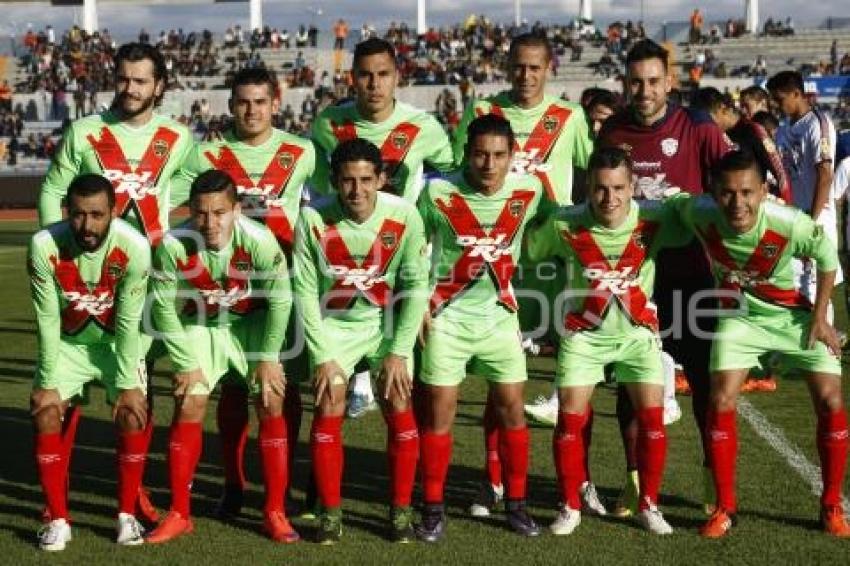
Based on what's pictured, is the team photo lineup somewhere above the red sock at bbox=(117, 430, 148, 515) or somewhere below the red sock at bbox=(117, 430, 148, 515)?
above

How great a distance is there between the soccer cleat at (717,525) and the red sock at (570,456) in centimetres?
57

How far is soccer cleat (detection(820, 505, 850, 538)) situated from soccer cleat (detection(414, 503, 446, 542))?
1.68m

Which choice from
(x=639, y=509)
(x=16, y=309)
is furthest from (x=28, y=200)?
(x=639, y=509)

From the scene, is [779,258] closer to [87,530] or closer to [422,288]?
[422,288]

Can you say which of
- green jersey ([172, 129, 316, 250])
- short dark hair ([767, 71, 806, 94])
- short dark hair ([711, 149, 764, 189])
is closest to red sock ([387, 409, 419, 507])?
green jersey ([172, 129, 316, 250])

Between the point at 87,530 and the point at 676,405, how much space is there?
3.84 m

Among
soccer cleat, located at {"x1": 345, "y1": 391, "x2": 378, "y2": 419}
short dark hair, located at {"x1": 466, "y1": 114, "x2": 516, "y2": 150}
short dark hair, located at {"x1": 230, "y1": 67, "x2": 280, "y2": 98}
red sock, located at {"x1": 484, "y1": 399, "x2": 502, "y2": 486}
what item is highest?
short dark hair, located at {"x1": 230, "y1": 67, "x2": 280, "y2": 98}

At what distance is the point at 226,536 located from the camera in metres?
5.96

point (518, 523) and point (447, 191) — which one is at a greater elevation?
point (447, 191)

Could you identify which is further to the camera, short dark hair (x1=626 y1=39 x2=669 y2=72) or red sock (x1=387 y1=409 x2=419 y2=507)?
short dark hair (x1=626 y1=39 x2=669 y2=72)

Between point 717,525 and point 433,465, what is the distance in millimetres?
1266

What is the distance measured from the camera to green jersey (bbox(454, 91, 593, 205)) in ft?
21.7

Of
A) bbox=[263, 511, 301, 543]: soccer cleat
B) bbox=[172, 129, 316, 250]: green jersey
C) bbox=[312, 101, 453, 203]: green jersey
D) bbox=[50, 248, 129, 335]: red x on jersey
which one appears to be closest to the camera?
bbox=[50, 248, 129, 335]: red x on jersey

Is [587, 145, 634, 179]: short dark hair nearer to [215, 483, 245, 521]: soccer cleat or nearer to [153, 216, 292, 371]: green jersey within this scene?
[153, 216, 292, 371]: green jersey
